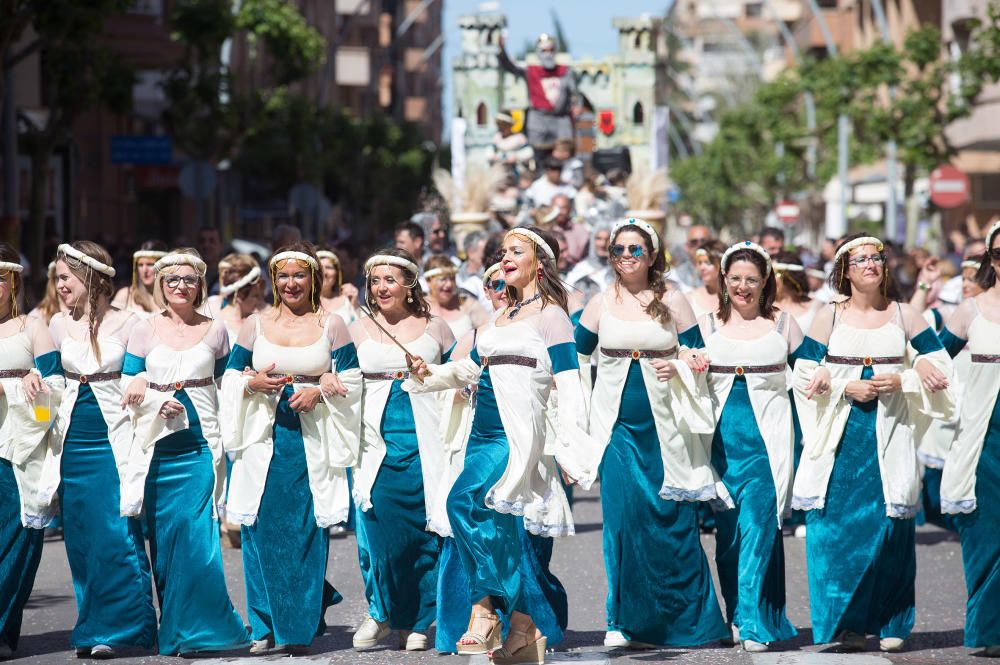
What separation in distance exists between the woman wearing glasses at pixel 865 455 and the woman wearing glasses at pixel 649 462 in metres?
0.53

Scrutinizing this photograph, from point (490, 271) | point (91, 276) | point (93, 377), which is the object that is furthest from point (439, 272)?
point (93, 377)

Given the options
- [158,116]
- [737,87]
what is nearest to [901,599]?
[158,116]

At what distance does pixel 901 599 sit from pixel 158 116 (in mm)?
31893

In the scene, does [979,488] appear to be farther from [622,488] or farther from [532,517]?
[532,517]

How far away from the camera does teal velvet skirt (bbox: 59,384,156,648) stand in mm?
8641

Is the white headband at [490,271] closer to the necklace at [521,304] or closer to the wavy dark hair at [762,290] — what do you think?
the necklace at [521,304]

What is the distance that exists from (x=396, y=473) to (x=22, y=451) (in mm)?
1810

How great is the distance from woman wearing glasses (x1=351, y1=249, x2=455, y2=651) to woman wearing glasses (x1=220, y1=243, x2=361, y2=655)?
0.22m

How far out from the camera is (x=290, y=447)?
8727 mm

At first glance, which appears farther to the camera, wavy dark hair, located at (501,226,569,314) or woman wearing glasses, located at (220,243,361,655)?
woman wearing glasses, located at (220,243,361,655)

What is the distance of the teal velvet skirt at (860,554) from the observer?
861cm

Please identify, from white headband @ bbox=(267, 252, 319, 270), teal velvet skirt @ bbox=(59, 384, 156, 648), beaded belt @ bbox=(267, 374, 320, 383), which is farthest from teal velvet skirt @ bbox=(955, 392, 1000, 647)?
teal velvet skirt @ bbox=(59, 384, 156, 648)

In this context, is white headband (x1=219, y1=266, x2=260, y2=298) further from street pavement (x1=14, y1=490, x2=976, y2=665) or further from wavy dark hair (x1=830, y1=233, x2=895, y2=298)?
wavy dark hair (x1=830, y1=233, x2=895, y2=298)

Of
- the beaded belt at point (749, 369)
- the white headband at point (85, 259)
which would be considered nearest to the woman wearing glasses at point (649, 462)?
the beaded belt at point (749, 369)
